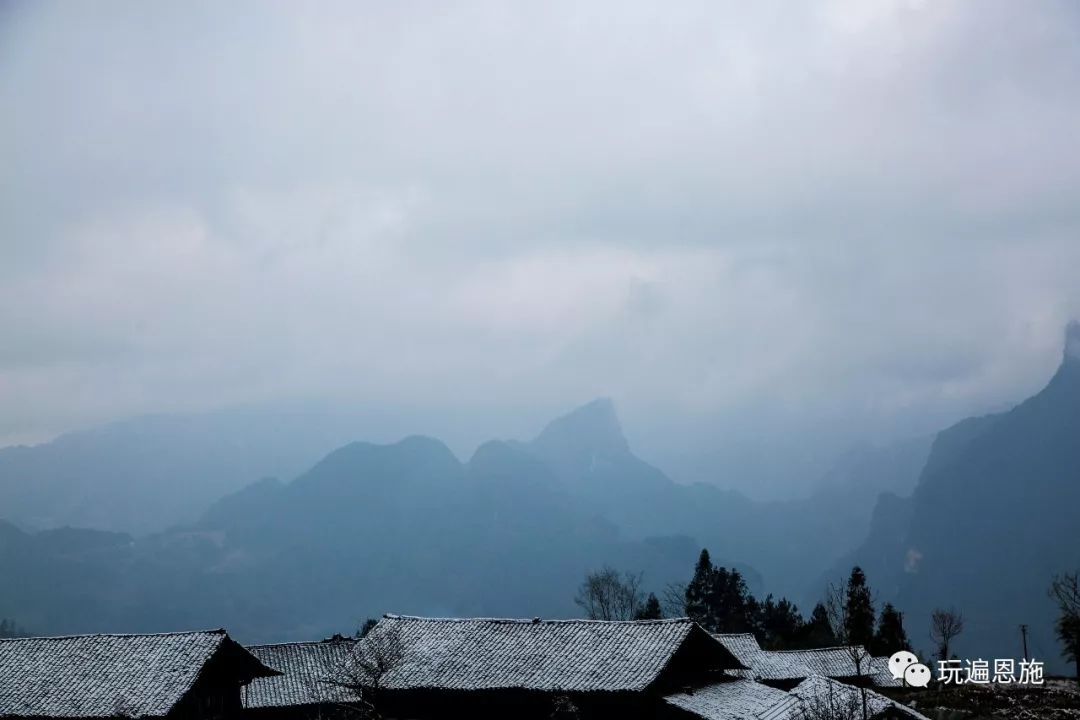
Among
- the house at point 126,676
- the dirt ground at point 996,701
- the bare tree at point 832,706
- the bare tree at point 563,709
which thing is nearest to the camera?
the bare tree at point 832,706

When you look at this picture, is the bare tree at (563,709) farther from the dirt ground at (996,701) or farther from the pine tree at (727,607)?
the pine tree at (727,607)

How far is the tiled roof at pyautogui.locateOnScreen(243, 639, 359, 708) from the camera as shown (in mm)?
40844

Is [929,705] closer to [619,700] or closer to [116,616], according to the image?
[619,700]

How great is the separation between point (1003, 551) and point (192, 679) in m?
143

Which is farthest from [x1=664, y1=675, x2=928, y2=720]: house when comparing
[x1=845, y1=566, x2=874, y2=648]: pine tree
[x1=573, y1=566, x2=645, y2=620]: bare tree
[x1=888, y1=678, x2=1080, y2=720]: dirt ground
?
[x1=573, y1=566, x2=645, y2=620]: bare tree

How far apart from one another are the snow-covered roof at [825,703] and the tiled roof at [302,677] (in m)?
16.6

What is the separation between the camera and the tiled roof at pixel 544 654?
33.7 m

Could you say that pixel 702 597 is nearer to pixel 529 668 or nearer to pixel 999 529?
pixel 529 668

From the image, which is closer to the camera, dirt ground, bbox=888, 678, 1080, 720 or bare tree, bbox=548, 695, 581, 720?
bare tree, bbox=548, 695, 581, 720

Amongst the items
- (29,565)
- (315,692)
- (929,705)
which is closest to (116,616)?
(29,565)

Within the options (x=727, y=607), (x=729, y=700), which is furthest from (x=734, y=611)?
(x=729, y=700)

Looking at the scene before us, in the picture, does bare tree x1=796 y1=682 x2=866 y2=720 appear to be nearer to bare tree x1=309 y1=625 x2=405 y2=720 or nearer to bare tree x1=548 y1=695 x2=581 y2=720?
bare tree x1=548 y1=695 x2=581 y2=720

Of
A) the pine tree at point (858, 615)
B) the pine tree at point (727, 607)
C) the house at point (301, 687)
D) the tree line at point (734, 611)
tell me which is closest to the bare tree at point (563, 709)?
the house at point (301, 687)

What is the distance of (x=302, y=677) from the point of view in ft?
141
